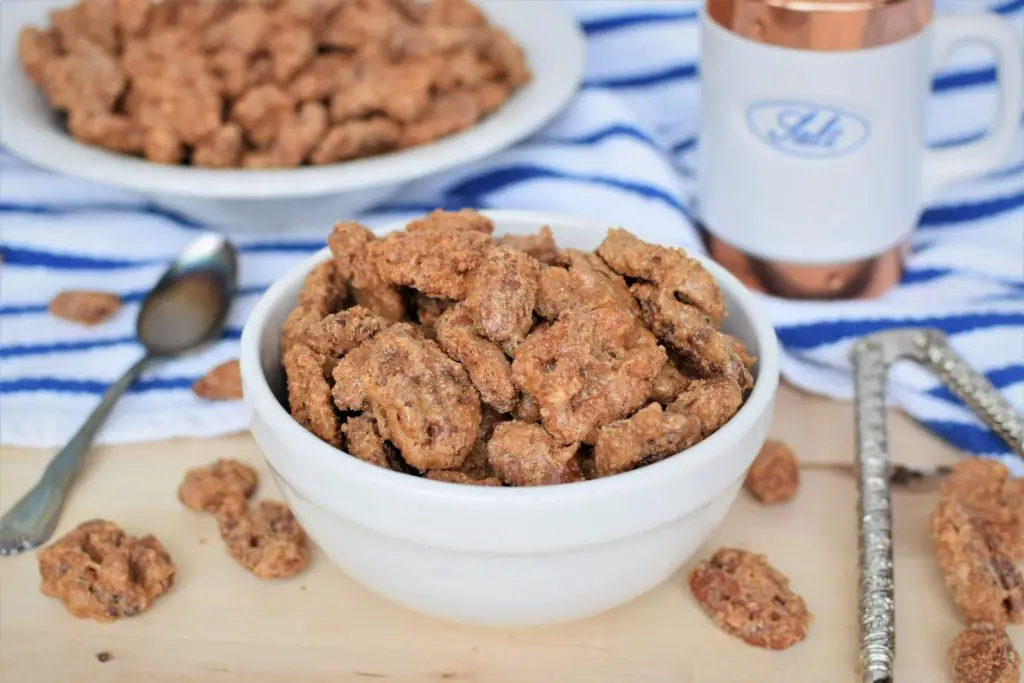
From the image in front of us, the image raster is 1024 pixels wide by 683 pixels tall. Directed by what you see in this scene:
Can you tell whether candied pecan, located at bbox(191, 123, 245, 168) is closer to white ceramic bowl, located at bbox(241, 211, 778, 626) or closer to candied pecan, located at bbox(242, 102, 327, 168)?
candied pecan, located at bbox(242, 102, 327, 168)

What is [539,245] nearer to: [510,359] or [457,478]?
[510,359]

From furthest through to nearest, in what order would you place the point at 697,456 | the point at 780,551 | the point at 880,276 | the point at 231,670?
the point at 880,276 < the point at 780,551 < the point at 231,670 < the point at 697,456

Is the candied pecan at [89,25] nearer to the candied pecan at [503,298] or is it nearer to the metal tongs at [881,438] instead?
the candied pecan at [503,298]

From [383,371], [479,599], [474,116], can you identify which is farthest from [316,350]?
[474,116]

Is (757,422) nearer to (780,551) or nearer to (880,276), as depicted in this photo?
(780,551)

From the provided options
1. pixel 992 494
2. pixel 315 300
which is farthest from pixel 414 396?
pixel 992 494
